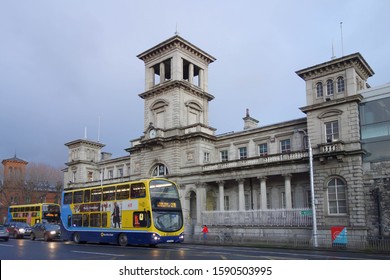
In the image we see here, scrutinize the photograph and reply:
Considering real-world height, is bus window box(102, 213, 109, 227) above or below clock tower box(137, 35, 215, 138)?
below

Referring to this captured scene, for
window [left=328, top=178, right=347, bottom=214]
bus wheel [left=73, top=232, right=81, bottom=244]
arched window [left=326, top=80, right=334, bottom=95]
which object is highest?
arched window [left=326, top=80, right=334, bottom=95]

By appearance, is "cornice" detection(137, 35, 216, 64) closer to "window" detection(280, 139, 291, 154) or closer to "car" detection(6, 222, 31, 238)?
"window" detection(280, 139, 291, 154)

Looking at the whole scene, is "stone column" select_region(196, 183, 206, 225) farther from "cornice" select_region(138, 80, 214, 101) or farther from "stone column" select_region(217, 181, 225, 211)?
"cornice" select_region(138, 80, 214, 101)

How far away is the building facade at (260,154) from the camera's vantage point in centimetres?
3438

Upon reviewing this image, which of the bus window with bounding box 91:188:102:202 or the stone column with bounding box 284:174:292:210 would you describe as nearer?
the bus window with bounding box 91:188:102:202

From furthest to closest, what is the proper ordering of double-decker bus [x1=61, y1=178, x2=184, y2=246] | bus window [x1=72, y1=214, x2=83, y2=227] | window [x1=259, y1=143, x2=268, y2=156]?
window [x1=259, y1=143, x2=268, y2=156]
bus window [x1=72, y1=214, x2=83, y2=227]
double-decker bus [x1=61, y1=178, x2=184, y2=246]

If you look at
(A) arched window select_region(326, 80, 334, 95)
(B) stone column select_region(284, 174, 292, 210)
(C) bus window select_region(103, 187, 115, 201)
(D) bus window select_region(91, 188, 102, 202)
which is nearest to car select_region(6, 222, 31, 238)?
(D) bus window select_region(91, 188, 102, 202)

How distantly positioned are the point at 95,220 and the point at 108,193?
2.69 metres

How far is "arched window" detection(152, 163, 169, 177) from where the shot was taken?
49372mm

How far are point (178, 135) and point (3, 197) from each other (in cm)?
5321

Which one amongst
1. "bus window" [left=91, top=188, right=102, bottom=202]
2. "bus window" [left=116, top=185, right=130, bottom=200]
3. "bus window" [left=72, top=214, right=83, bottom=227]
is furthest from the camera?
"bus window" [left=72, top=214, right=83, bottom=227]

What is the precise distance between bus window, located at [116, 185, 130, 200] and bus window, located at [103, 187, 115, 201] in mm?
644

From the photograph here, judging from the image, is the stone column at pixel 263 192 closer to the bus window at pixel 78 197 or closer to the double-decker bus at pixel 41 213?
the bus window at pixel 78 197

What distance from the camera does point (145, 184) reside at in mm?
27328
